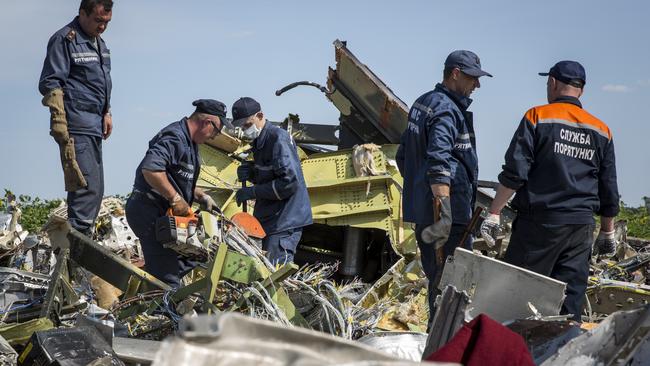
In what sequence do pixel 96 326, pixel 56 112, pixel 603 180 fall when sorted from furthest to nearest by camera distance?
pixel 56 112 → pixel 603 180 → pixel 96 326

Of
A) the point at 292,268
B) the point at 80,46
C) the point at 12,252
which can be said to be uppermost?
the point at 80,46

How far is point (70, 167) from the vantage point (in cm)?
656

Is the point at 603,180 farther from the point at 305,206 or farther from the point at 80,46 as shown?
the point at 80,46

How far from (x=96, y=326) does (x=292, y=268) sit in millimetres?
1105

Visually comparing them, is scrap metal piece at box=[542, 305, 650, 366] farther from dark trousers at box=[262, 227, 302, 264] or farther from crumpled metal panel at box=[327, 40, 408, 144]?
crumpled metal panel at box=[327, 40, 408, 144]

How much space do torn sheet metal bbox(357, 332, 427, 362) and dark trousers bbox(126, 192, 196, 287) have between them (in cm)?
219

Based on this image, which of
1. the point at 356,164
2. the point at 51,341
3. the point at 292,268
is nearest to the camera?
the point at 51,341

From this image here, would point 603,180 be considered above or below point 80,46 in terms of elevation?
below

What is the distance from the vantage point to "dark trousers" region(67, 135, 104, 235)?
6.76m

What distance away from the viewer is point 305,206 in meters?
7.37

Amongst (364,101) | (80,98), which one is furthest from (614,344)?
(364,101)

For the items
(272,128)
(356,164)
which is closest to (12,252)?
(272,128)

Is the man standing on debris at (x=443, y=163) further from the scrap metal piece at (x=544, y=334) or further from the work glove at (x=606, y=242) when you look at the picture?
the scrap metal piece at (x=544, y=334)

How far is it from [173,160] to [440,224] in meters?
1.91
